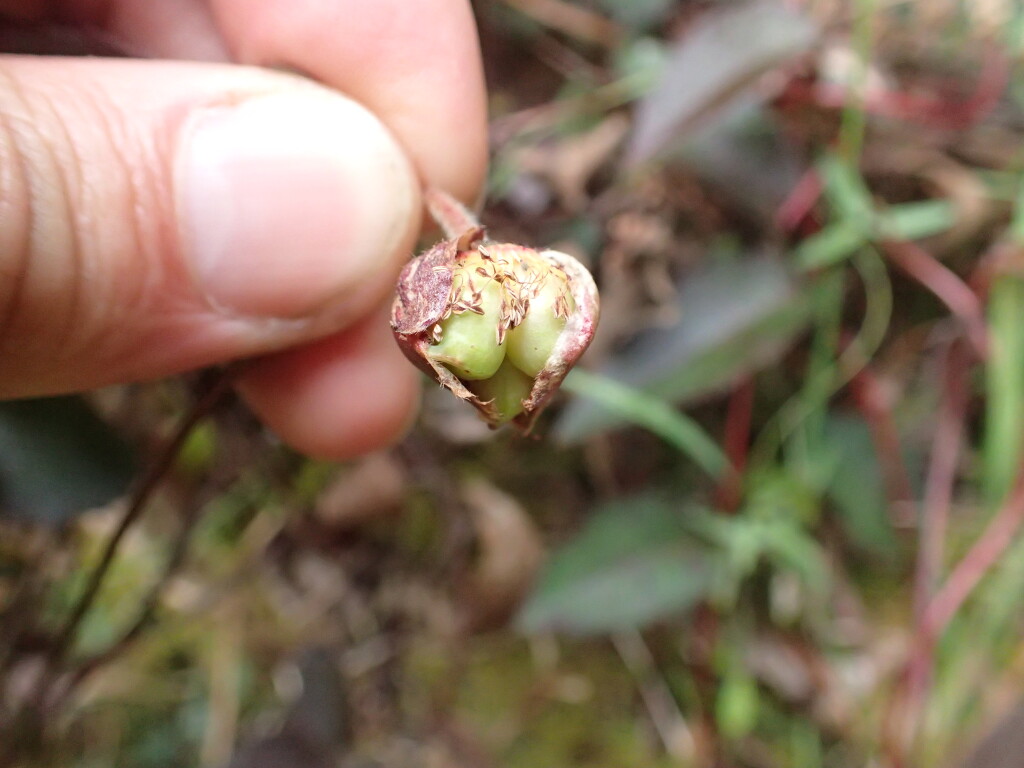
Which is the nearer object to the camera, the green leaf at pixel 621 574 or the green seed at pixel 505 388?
the green seed at pixel 505 388

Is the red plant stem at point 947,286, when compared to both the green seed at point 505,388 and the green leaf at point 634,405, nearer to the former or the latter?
the green leaf at point 634,405

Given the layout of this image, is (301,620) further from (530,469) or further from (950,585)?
(950,585)

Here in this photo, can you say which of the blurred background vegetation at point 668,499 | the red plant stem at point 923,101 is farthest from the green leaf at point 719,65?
the red plant stem at point 923,101

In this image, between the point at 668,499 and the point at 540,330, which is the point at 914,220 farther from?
the point at 540,330

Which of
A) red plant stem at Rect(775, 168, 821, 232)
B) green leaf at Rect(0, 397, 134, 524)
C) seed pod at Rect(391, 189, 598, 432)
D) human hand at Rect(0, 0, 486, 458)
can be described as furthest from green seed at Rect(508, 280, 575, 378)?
red plant stem at Rect(775, 168, 821, 232)

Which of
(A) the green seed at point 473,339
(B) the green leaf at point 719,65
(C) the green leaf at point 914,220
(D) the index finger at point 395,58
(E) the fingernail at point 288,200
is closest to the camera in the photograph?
(A) the green seed at point 473,339

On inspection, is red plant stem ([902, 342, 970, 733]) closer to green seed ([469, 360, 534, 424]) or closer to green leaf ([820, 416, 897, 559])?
green leaf ([820, 416, 897, 559])
